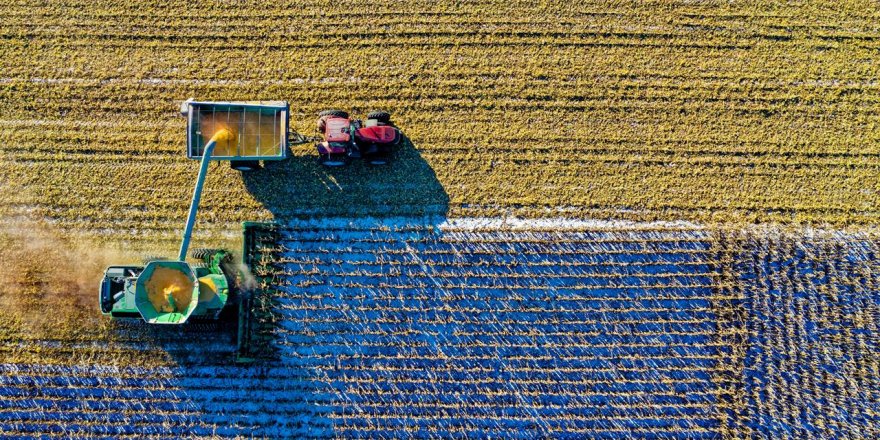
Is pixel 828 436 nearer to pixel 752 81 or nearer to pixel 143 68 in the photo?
pixel 752 81

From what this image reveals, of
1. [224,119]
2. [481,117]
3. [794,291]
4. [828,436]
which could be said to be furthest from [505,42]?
[828,436]

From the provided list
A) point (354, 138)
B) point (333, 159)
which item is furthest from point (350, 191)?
point (354, 138)

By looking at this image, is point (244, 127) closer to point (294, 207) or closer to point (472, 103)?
point (294, 207)

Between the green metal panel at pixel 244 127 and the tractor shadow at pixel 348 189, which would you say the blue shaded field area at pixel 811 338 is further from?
the green metal panel at pixel 244 127

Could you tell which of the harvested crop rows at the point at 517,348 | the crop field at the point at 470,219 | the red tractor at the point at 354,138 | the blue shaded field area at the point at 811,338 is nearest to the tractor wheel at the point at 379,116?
the red tractor at the point at 354,138

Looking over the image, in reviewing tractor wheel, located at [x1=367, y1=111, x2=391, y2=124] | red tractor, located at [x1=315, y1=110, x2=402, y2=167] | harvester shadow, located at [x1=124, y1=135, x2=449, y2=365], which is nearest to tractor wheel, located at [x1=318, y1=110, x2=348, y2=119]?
red tractor, located at [x1=315, y1=110, x2=402, y2=167]

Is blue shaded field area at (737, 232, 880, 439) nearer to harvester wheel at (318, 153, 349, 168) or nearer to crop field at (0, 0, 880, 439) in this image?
crop field at (0, 0, 880, 439)
